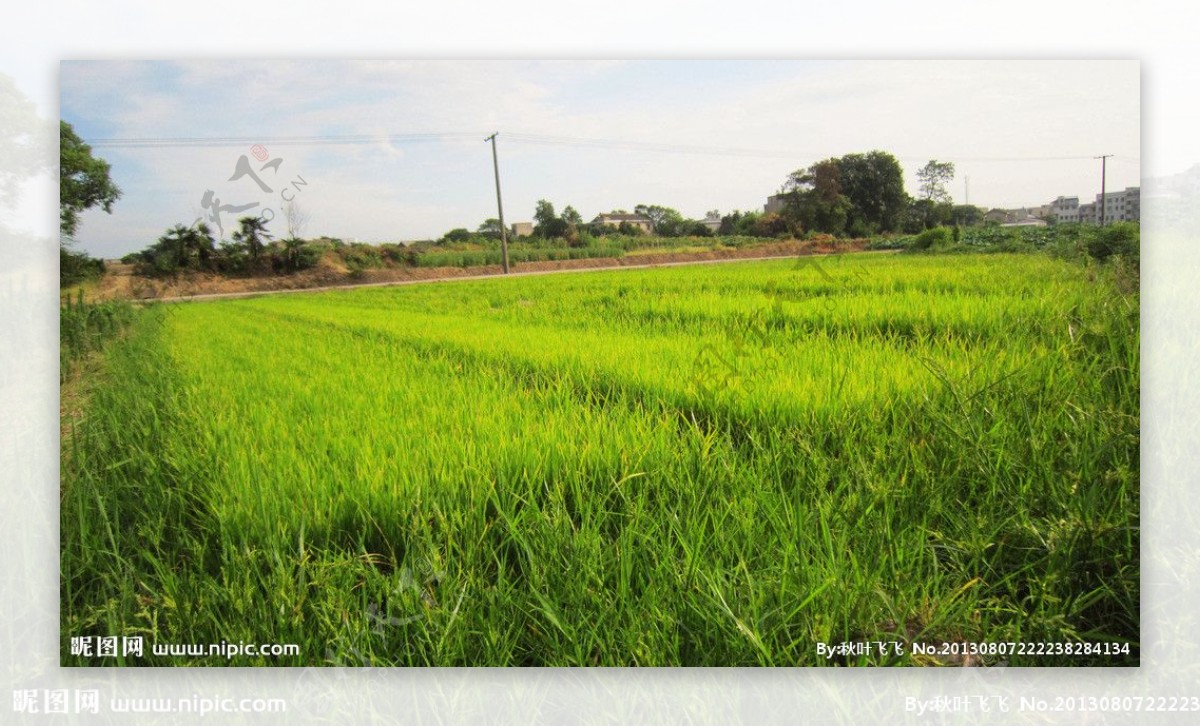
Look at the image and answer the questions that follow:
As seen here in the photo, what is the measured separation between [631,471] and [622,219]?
0.90m

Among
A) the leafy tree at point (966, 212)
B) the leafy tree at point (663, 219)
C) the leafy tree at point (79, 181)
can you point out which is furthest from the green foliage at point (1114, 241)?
the leafy tree at point (79, 181)

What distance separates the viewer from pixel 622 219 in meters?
2.39

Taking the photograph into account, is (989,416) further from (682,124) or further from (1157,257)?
(682,124)

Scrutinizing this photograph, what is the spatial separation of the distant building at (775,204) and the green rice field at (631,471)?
20 cm

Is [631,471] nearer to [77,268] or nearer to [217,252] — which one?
[217,252]

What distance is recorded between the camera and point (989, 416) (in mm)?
2096

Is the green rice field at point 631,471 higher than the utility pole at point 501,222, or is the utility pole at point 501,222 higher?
the utility pole at point 501,222

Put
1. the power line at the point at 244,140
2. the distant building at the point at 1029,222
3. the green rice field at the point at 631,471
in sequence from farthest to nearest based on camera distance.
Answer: the distant building at the point at 1029,222 → the power line at the point at 244,140 → the green rice field at the point at 631,471

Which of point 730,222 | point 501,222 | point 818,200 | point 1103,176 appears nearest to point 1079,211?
point 1103,176

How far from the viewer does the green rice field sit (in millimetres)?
1698

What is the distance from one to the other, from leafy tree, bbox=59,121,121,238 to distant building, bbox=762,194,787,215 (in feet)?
6.81

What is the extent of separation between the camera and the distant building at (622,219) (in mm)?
2377

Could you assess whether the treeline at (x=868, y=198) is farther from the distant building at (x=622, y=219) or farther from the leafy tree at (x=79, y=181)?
the leafy tree at (x=79, y=181)

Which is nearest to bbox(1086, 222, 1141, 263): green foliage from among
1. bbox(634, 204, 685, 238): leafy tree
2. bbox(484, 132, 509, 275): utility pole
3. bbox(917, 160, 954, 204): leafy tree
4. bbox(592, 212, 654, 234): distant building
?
bbox(917, 160, 954, 204): leafy tree
